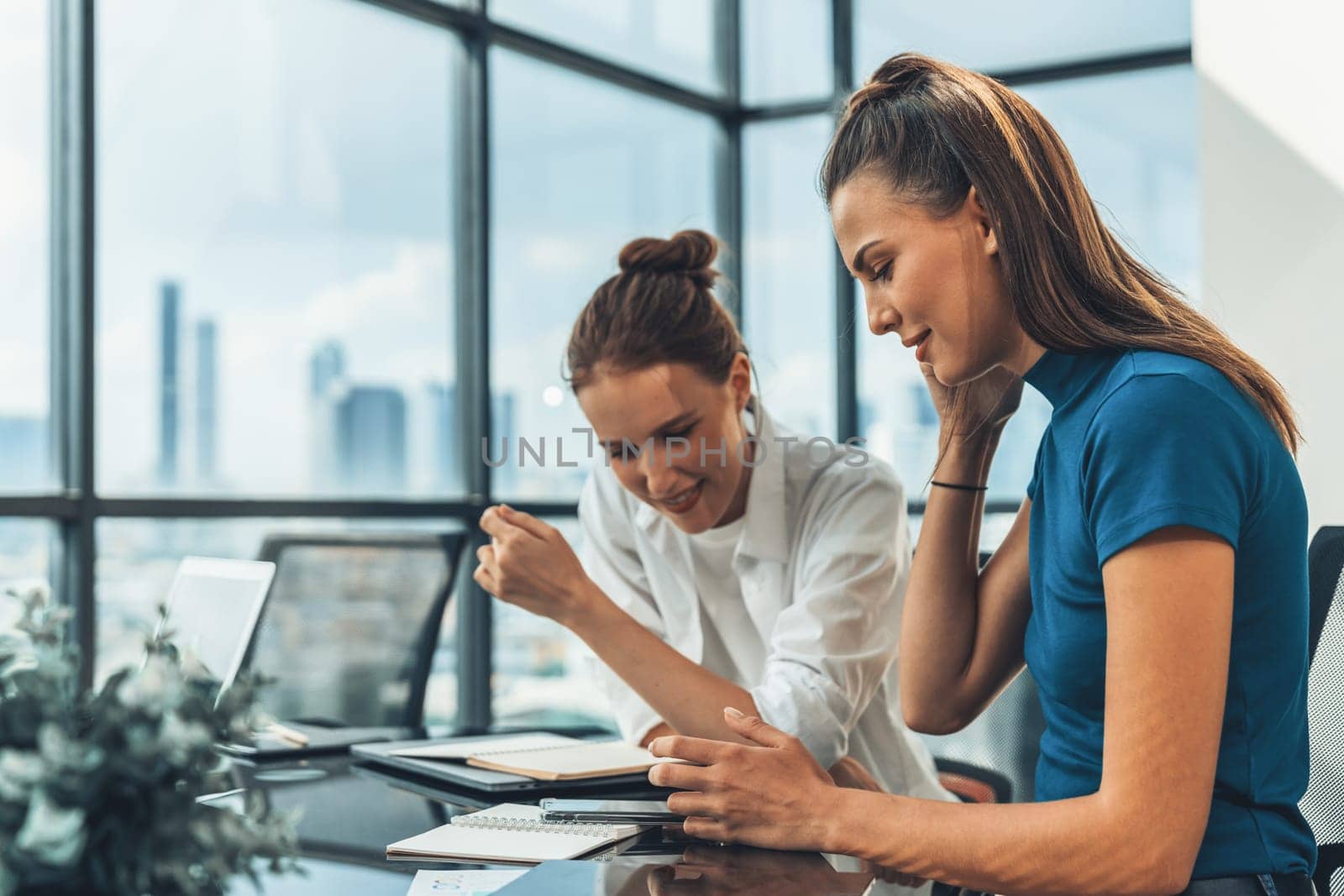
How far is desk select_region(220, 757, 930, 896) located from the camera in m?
0.97

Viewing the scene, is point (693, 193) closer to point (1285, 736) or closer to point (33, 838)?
point (1285, 736)

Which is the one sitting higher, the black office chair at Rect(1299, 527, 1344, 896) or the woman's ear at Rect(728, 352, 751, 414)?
the woman's ear at Rect(728, 352, 751, 414)

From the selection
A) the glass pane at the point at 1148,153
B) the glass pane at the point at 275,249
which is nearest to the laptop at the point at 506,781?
the glass pane at the point at 275,249

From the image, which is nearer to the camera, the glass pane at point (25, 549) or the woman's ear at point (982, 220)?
the woman's ear at point (982, 220)

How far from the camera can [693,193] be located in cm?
453

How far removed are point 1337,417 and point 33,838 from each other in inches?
120

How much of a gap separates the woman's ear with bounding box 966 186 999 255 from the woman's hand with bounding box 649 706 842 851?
47cm

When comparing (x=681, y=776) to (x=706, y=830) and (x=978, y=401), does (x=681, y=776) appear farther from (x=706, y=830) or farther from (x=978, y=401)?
(x=978, y=401)

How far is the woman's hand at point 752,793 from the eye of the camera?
1063 mm

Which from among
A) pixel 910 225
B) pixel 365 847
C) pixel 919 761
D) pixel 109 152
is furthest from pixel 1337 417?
pixel 109 152

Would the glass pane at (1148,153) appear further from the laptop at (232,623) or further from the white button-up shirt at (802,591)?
the laptop at (232,623)

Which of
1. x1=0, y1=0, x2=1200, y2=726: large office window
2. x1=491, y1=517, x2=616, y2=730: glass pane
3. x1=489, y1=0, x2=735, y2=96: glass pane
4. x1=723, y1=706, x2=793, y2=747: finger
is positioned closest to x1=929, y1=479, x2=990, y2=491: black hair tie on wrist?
x1=723, y1=706, x2=793, y2=747: finger

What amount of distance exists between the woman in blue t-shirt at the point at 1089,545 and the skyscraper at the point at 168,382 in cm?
215

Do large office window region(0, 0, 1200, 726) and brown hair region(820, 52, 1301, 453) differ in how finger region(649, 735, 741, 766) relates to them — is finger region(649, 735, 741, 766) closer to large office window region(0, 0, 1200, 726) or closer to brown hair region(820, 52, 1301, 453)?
brown hair region(820, 52, 1301, 453)
